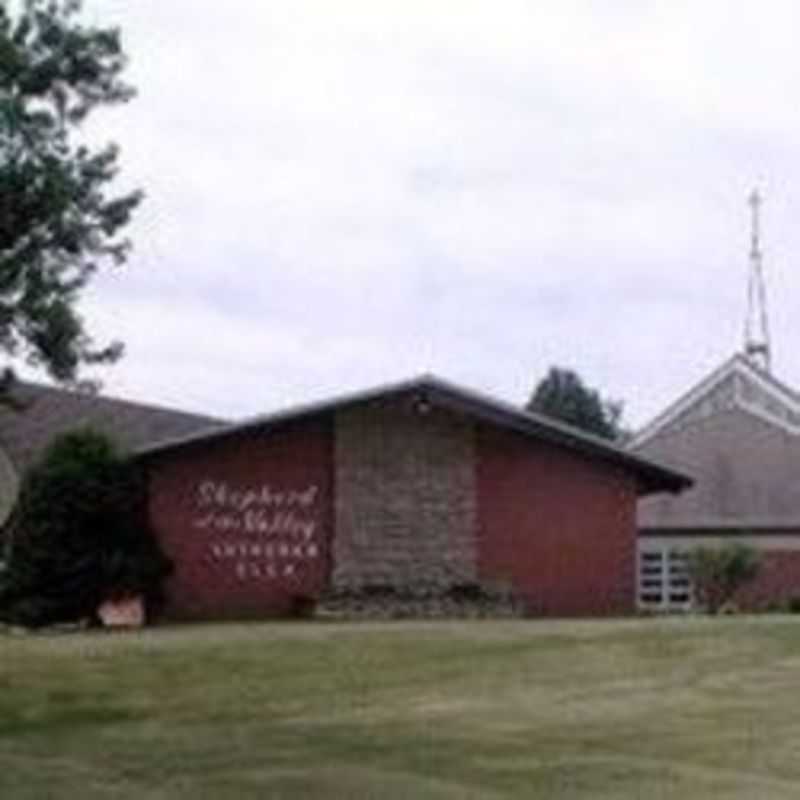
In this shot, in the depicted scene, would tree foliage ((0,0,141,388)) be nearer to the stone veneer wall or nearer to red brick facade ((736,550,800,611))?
the stone veneer wall

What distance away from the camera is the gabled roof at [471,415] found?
42.4 metres

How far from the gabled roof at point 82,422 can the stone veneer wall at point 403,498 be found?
4104 millimetres

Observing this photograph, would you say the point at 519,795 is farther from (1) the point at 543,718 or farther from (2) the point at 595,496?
(2) the point at 595,496

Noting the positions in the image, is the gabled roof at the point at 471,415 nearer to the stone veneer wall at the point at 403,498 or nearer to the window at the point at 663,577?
the stone veneer wall at the point at 403,498

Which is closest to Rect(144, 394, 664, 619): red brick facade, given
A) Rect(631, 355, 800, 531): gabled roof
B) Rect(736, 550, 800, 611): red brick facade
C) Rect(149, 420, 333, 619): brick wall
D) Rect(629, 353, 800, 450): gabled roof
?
Answer: Rect(149, 420, 333, 619): brick wall

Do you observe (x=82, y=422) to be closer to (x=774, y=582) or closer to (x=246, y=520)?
(x=246, y=520)

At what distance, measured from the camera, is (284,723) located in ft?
81.0

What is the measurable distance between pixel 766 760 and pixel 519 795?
2.76 metres

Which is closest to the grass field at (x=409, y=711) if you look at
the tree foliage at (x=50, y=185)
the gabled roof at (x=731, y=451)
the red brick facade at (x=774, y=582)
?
the tree foliage at (x=50, y=185)

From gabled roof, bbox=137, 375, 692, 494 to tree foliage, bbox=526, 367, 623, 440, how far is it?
4627 centimetres

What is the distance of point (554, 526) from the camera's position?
147 ft

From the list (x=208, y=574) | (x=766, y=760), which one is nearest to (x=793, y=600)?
(x=208, y=574)

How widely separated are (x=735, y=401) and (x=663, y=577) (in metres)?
8.20

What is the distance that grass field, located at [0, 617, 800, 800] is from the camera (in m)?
19.3
